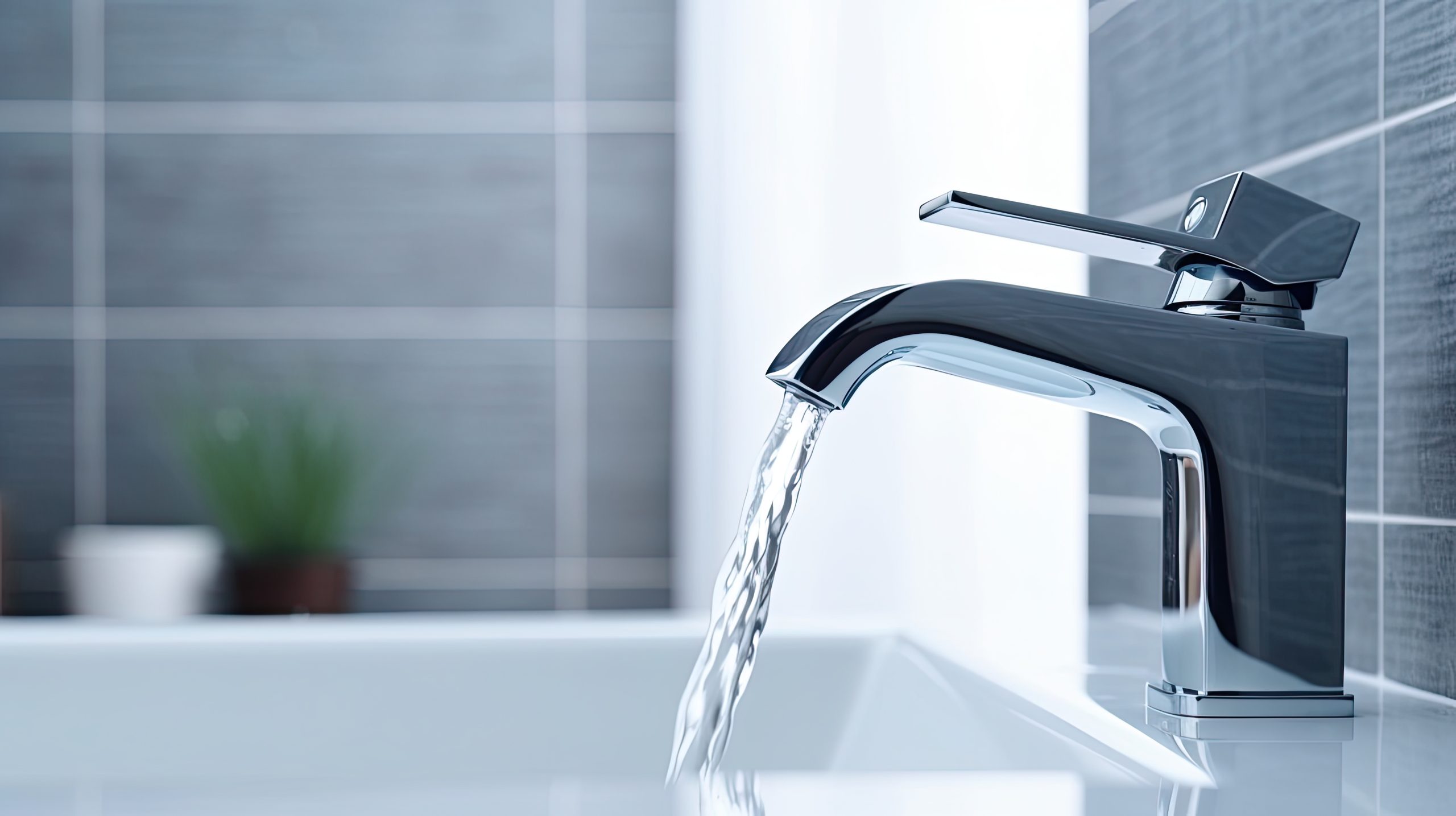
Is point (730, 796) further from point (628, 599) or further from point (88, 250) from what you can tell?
point (88, 250)

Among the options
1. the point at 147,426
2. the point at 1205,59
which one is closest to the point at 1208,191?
the point at 1205,59

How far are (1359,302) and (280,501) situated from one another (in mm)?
1487

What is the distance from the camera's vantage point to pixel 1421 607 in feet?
1.61

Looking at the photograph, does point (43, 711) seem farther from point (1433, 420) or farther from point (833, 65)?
point (833, 65)

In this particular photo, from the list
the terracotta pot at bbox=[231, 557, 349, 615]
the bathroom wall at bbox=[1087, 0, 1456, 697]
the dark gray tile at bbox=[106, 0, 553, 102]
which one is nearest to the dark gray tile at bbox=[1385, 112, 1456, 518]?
the bathroom wall at bbox=[1087, 0, 1456, 697]

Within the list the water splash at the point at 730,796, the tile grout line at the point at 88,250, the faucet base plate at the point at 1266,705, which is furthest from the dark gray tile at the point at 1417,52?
the tile grout line at the point at 88,250

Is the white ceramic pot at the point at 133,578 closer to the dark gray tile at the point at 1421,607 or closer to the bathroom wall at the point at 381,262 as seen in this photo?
the bathroom wall at the point at 381,262

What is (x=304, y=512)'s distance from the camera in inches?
67.1

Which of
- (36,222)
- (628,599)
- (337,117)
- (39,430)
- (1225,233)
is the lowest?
(628,599)

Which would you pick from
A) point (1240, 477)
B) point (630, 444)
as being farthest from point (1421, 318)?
point (630, 444)

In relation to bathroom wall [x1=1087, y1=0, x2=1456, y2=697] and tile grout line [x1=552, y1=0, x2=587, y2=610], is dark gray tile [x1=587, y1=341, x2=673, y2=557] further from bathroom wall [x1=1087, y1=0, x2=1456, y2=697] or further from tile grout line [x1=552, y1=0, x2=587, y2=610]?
bathroom wall [x1=1087, y1=0, x2=1456, y2=697]

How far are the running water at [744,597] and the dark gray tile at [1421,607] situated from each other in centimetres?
26

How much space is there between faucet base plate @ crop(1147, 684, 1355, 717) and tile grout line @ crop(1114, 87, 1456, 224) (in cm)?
23

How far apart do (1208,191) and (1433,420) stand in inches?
5.6
